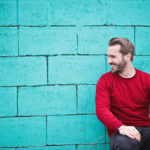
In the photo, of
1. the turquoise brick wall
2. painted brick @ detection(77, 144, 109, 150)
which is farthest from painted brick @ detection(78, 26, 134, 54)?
painted brick @ detection(77, 144, 109, 150)

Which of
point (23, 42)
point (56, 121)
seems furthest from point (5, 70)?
point (56, 121)

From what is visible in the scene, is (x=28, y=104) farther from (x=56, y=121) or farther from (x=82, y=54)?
(x=82, y=54)

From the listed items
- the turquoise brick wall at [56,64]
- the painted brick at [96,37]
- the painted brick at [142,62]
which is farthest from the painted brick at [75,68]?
the painted brick at [142,62]

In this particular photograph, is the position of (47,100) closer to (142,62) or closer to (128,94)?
(128,94)

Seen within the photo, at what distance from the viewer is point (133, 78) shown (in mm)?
2053

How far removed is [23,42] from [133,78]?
141 centimetres

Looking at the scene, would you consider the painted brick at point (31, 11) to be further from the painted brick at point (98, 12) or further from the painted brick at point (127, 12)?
the painted brick at point (127, 12)

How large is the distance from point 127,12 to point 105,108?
1320 mm

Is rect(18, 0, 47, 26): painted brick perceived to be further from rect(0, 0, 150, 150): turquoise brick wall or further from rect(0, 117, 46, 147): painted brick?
rect(0, 117, 46, 147): painted brick

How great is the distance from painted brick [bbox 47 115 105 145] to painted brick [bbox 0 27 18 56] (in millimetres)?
983

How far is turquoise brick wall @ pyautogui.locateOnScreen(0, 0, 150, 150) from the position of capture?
2.34m

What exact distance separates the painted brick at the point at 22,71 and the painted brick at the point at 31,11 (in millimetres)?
470

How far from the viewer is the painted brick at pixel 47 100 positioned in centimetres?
236

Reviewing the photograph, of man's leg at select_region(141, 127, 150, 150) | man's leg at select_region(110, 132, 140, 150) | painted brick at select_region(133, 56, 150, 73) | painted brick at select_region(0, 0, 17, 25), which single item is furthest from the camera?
painted brick at select_region(133, 56, 150, 73)
